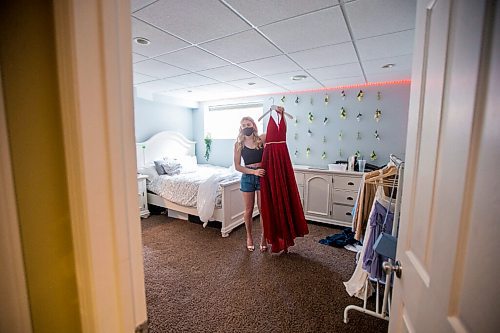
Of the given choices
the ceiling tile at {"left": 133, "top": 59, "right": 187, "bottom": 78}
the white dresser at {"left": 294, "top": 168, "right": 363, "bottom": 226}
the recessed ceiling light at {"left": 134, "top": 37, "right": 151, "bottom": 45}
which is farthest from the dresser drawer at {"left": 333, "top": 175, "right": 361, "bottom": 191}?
the recessed ceiling light at {"left": 134, "top": 37, "right": 151, "bottom": 45}

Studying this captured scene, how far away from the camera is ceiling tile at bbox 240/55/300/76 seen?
7.94ft

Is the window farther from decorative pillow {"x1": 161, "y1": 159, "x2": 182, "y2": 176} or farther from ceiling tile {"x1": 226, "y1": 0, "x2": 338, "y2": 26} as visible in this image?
ceiling tile {"x1": 226, "y1": 0, "x2": 338, "y2": 26}

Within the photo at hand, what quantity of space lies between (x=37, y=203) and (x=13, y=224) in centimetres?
5

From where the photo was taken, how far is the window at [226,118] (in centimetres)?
476

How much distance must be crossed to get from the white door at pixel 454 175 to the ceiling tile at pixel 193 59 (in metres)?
1.94

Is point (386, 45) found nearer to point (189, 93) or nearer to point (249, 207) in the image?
point (249, 207)

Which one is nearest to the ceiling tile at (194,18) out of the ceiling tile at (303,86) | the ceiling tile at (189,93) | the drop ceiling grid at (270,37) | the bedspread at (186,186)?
the drop ceiling grid at (270,37)

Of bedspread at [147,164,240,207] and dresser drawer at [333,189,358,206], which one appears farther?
dresser drawer at [333,189,358,206]

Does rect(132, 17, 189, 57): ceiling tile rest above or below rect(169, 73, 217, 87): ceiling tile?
below

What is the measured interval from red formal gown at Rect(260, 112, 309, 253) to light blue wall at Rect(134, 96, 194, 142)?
2698mm

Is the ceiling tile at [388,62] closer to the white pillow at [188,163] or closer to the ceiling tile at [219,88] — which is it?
the ceiling tile at [219,88]

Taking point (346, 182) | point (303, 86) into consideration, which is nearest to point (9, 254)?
point (346, 182)

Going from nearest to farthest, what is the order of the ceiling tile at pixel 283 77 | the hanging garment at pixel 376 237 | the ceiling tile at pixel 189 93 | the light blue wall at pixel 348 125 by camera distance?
the hanging garment at pixel 376 237 < the ceiling tile at pixel 283 77 < the light blue wall at pixel 348 125 < the ceiling tile at pixel 189 93

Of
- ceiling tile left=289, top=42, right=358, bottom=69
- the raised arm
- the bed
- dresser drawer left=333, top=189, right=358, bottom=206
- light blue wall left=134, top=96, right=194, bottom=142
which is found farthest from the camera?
light blue wall left=134, top=96, right=194, bottom=142
